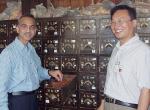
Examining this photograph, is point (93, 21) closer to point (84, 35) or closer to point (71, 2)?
point (84, 35)

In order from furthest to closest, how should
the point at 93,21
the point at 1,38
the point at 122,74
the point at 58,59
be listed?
the point at 1,38 < the point at 58,59 < the point at 93,21 < the point at 122,74

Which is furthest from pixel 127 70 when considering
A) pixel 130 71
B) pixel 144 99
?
pixel 144 99

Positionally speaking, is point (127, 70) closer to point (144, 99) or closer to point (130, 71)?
point (130, 71)

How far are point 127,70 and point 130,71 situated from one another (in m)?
0.02

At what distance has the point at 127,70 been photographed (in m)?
1.93

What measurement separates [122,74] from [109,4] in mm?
1614

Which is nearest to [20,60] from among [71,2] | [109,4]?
[109,4]

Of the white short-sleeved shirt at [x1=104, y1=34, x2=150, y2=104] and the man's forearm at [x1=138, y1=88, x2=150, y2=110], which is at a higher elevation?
the white short-sleeved shirt at [x1=104, y1=34, x2=150, y2=104]

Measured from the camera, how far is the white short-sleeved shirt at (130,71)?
6.15 feet

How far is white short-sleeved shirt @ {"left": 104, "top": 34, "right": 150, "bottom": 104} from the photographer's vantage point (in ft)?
6.15

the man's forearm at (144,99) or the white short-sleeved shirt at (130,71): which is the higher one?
the white short-sleeved shirt at (130,71)

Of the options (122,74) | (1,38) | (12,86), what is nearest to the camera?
(122,74)

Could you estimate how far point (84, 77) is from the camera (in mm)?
3416

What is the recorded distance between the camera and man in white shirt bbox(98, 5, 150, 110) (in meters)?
1.88
